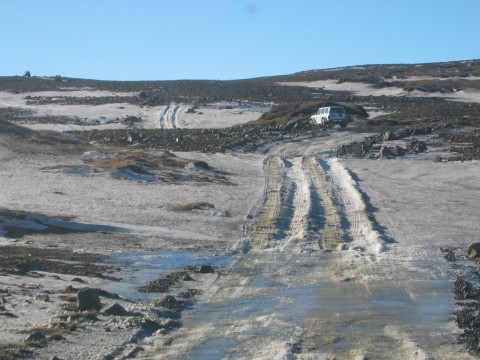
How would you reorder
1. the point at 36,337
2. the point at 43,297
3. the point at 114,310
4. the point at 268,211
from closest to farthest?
the point at 36,337 < the point at 114,310 < the point at 43,297 < the point at 268,211

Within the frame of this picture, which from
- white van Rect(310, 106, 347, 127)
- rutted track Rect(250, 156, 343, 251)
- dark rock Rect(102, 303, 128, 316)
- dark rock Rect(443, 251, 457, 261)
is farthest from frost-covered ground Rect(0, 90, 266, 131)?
dark rock Rect(102, 303, 128, 316)

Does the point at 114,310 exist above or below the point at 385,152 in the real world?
below

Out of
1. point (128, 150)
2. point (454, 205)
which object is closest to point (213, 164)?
point (128, 150)

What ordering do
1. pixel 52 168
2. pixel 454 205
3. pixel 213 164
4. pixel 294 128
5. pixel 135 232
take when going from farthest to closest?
pixel 294 128 → pixel 213 164 → pixel 52 168 → pixel 454 205 → pixel 135 232

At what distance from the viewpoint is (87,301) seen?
10.6 metres

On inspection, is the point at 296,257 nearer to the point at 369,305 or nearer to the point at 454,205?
→ the point at 369,305

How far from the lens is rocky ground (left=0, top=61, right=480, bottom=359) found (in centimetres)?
993

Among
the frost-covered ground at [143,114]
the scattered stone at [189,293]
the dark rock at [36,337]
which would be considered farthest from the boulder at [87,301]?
the frost-covered ground at [143,114]

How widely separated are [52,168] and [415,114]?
3324 cm

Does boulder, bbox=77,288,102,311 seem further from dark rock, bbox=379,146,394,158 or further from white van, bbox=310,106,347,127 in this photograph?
white van, bbox=310,106,347,127

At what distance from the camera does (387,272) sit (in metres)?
14.3

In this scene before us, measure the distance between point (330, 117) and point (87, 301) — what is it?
39242 mm

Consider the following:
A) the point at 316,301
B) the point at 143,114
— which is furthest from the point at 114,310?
the point at 143,114

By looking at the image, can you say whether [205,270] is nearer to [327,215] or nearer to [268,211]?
[327,215]
